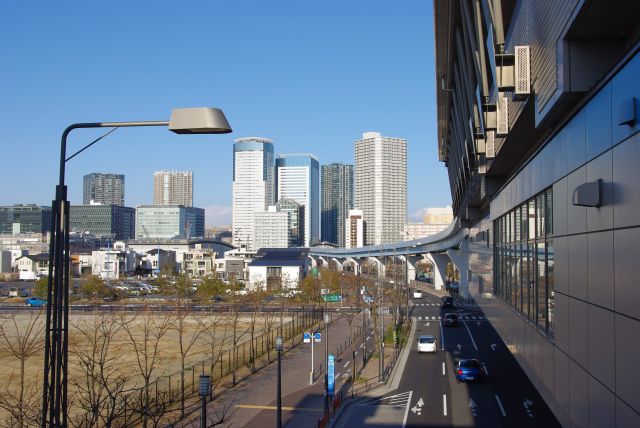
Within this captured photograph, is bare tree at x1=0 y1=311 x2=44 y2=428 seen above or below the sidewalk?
above

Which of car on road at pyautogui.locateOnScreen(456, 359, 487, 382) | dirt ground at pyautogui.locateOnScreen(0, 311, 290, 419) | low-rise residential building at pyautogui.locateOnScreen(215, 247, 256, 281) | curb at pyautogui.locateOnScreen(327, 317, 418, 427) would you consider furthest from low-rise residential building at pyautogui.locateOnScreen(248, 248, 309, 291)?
car on road at pyautogui.locateOnScreen(456, 359, 487, 382)

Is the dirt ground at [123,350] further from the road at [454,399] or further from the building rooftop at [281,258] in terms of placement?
the building rooftop at [281,258]

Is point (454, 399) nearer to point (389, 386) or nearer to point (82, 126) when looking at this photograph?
point (389, 386)

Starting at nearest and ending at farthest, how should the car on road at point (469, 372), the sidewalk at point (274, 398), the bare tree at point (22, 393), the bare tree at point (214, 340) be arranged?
1. the bare tree at point (22, 393)
2. the sidewalk at point (274, 398)
3. the car on road at point (469, 372)
4. the bare tree at point (214, 340)

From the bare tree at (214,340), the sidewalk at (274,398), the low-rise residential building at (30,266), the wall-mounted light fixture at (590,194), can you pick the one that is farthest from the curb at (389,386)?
A: the low-rise residential building at (30,266)

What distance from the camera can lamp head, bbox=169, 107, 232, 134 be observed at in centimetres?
663

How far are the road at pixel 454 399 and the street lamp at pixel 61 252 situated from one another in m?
16.8

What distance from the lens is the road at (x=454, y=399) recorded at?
22609 millimetres

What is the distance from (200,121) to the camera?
6648 mm

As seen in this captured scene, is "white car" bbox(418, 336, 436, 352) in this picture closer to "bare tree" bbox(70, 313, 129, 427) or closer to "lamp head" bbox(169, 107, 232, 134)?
"bare tree" bbox(70, 313, 129, 427)

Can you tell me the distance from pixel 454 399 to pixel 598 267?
20.7 m

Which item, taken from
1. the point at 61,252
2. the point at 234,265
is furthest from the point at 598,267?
the point at 234,265

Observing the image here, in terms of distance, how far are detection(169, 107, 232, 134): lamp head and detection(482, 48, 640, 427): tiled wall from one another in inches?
156

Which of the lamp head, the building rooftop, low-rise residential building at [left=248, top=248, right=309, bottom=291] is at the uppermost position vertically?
the lamp head
